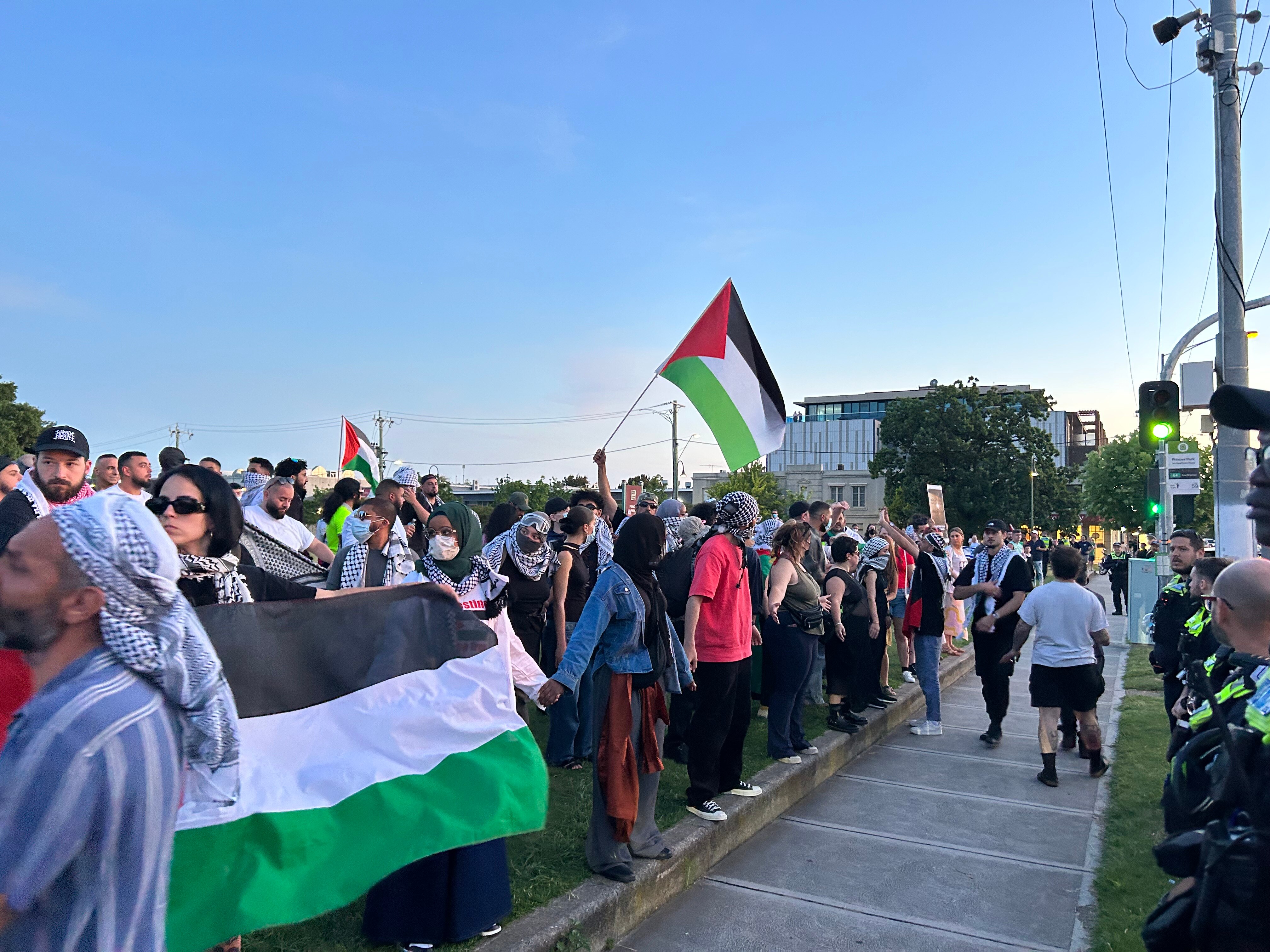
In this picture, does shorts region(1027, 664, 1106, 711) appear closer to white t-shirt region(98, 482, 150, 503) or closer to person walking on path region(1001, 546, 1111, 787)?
person walking on path region(1001, 546, 1111, 787)

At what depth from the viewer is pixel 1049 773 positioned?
7340 millimetres

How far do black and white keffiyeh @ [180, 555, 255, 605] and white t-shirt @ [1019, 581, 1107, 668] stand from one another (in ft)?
21.6

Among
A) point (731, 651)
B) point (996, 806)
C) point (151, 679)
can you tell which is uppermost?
point (151, 679)

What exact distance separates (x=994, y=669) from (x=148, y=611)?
8.43m

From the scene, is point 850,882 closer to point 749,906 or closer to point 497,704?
point 749,906

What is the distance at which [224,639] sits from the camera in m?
3.00

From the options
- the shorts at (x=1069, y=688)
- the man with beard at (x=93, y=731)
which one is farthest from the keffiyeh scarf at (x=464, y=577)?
the shorts at (x=1069, y=688)

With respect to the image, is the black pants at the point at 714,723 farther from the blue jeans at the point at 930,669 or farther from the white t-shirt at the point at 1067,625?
the blue jeans at the point at 930,669

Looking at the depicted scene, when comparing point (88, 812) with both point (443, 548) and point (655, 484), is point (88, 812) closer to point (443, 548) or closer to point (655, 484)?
point (443, 548)

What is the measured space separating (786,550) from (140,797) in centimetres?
568

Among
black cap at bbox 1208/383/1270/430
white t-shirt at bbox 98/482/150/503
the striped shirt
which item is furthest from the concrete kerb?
black cap at bbox 1208/383/1270/430

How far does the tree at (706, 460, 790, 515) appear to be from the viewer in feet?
178

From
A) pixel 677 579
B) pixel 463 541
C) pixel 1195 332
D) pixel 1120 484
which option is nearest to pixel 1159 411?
pixel 1195 332

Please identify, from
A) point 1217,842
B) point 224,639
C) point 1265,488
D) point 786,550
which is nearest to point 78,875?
point 224,639
